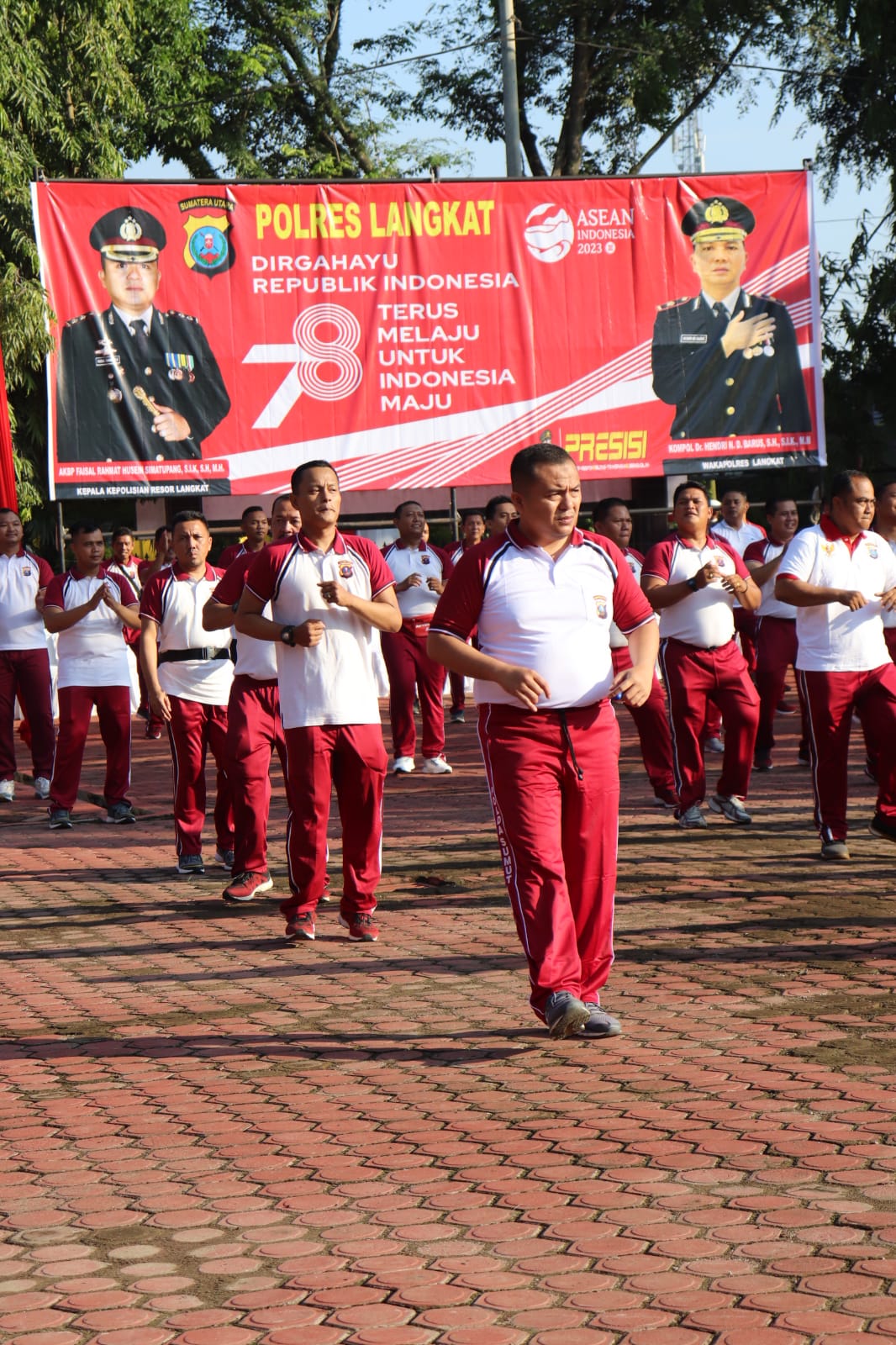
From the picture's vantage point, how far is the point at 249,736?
9.41 meters

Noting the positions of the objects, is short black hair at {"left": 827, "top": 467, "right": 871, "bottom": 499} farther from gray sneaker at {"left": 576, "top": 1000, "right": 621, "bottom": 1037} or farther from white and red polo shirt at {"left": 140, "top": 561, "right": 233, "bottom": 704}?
gray sneaker at {"left": 576, "top": 1000, "right": 621, "bottom": 1037}

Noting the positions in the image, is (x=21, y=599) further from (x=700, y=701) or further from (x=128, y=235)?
(x=128, y=235)

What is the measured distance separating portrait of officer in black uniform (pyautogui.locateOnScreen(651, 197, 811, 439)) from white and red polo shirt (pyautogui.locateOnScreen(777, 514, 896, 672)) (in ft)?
37.4

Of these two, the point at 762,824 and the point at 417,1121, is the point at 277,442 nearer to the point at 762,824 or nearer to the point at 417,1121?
the point at 762,824

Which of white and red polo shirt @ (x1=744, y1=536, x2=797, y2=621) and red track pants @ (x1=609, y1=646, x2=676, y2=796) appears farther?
white and red polo shirt @ (x1=744, y1=536, x2=797, y2=621)

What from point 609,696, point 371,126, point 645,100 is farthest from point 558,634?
point 371,126

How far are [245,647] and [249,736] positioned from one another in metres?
0.47

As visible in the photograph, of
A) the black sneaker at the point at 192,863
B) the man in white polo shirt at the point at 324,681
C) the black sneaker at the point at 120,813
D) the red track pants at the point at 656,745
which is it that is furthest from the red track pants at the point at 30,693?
the man in white polo shirt at the point at 324,681

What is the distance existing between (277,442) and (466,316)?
2.66 meters

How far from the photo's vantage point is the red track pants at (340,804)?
8.11m

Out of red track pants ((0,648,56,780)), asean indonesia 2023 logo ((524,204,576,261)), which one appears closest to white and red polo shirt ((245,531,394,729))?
red track pants ((0,648,56,780))

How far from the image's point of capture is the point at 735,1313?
375 cm

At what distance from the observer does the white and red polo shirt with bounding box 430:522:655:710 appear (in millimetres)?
6160

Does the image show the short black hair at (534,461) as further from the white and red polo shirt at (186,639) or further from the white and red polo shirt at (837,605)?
the white and red polo shirt at (186,639)
